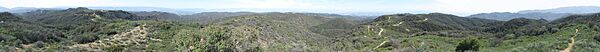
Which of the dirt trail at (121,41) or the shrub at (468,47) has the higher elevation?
the dirt trail at (121,41)

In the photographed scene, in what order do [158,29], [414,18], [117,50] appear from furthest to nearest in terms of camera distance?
1. [414,18]
2. [158,29]
3. [117,50]

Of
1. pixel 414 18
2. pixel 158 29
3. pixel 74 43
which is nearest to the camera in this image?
pixel 74 43

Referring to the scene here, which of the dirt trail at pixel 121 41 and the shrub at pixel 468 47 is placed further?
the shrub at pixel 468 47

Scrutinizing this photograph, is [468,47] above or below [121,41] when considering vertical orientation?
below

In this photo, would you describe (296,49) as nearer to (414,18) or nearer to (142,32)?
(142,32)

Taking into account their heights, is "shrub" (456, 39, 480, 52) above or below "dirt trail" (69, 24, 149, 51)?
below

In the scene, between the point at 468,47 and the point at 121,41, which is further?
the point at 121,41

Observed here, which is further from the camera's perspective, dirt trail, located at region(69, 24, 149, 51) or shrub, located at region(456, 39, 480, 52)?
shrub, located at region(456, 39, 480, 52)

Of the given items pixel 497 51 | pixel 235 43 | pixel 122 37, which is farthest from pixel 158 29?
pixel 497 51
